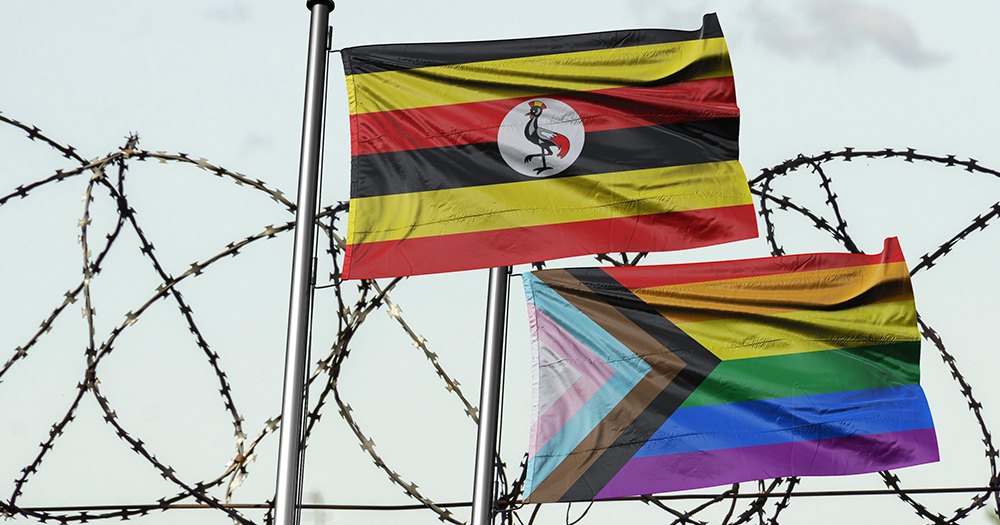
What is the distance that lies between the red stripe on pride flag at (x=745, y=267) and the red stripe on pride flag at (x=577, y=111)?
92 cm

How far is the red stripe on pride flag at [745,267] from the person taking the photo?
5.33m

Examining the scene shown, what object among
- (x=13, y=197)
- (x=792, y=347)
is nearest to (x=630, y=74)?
(x=792, y=347)

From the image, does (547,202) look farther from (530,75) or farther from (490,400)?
(490,400)

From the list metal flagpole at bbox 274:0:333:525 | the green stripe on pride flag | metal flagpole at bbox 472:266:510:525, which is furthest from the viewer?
the green stripe on pride flag

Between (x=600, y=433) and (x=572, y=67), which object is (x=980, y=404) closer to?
(x=600, y=433)

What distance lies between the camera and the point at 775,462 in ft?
17.1

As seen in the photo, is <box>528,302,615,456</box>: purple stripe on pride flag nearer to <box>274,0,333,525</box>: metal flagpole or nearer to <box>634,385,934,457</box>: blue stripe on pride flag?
<box>634,385,934,457</box>: blue stripe on pride flag

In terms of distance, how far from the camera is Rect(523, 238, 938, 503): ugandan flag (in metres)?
5.00

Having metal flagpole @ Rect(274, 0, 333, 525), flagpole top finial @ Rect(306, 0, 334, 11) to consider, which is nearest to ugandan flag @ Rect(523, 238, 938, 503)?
metal flagpole @ Rect(274, 0, 333, 525)

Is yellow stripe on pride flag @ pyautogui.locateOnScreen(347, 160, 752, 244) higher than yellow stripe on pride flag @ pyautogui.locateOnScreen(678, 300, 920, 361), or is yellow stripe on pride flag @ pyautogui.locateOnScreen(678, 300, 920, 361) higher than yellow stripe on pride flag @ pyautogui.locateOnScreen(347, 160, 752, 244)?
yellow stripe on pride flag @ pyautogui.locateOnScreen(347, 160, 752, 244)

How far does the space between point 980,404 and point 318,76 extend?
4.98 meters

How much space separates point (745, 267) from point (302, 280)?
2.84 m

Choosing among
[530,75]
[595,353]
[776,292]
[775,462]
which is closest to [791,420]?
[775,462]

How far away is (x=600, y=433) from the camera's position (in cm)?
499
